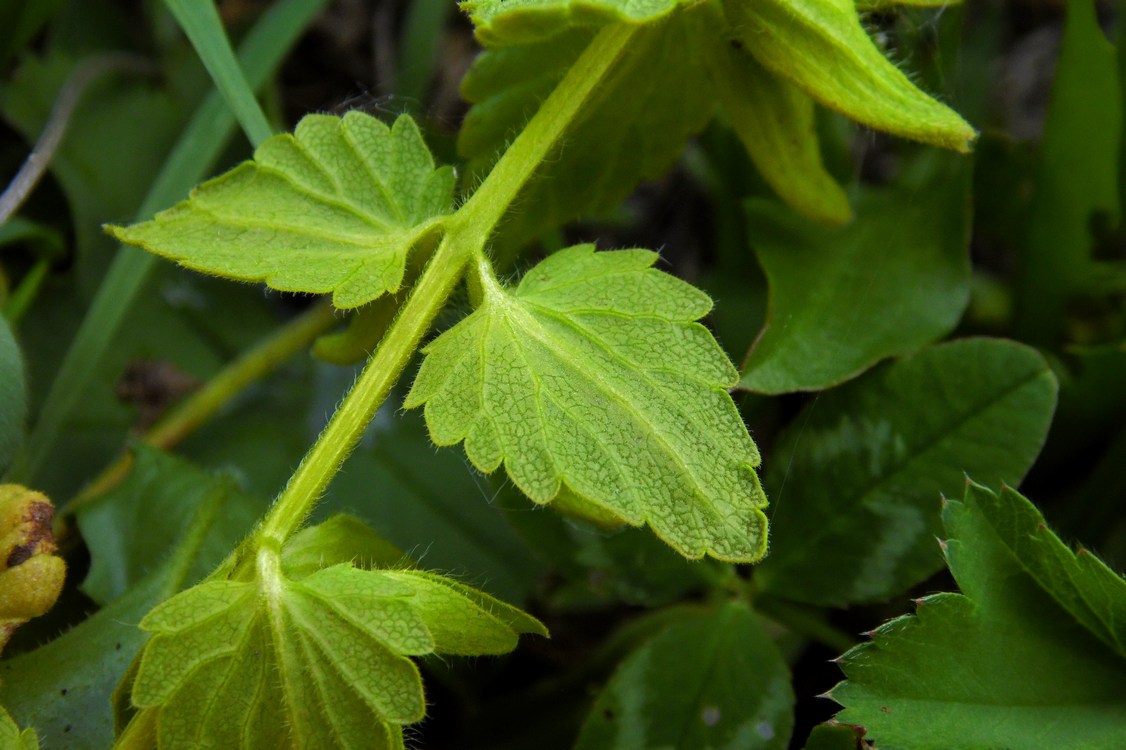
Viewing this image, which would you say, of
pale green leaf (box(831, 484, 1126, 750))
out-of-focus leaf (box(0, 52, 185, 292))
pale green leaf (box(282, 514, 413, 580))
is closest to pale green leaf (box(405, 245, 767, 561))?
pale green leaf (box(282, 514, 413, 580))

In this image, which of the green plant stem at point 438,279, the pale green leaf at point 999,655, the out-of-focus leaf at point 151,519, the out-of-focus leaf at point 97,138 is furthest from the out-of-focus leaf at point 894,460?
the out-of-focus leaf at point 97,138

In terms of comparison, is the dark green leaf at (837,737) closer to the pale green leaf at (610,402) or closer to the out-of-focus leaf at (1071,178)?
the pale green leaf at (610,402)

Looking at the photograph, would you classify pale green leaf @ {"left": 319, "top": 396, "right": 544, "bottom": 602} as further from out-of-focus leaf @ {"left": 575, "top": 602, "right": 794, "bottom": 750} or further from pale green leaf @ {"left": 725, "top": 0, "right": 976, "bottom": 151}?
pale green leaf @ {"left": 725, "top": 0, "right": 976, "bottom": 151}

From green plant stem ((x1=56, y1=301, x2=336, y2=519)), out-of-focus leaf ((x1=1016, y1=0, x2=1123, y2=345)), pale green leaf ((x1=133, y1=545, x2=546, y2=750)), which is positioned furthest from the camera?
green plant stem ((x1=56, y1=301, x2=336, y2=519))

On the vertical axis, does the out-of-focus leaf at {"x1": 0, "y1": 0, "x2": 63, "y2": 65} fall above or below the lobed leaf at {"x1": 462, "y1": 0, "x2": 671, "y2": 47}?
above

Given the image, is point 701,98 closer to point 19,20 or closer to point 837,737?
point 837,737

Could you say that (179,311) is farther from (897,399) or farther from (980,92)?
(980,92)
